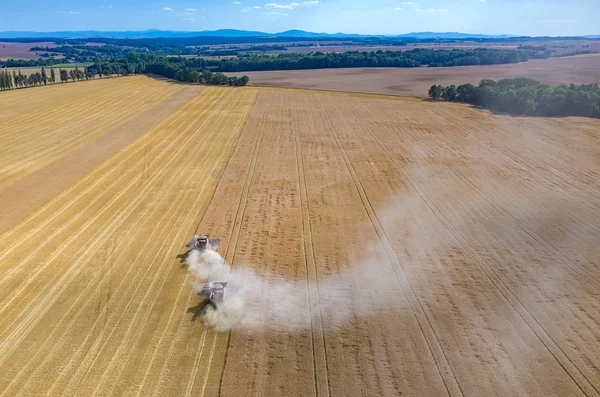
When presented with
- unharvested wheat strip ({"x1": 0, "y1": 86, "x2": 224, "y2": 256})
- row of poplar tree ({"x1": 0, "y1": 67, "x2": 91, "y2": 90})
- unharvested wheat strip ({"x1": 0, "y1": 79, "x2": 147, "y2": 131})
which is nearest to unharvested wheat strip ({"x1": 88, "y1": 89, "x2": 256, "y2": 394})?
unharvested wheat strip ({"x1": 0, "y1": 86, "x2": 224, "y2": 256})

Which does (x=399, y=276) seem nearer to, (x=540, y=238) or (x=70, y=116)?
(x=540, y=238)

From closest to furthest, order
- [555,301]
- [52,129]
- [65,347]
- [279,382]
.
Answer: [279,382] → [65,347] → [555,301] → [52,129]

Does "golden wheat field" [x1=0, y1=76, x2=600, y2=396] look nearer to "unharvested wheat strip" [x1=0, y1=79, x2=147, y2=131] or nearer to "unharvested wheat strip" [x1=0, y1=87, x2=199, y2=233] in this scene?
"unharvested wheat strip" [x1=0, y1=87, x2=199, y2=233]

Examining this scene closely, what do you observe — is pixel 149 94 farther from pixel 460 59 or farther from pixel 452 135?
pixel 460 59

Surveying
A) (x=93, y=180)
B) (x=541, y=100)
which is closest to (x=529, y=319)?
(x=93, y=180)

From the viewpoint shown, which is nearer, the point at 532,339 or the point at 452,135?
the point at 532,339

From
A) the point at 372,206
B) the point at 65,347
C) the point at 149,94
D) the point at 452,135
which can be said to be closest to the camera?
the point at 65,347

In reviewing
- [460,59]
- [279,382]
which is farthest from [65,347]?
[460,59]
